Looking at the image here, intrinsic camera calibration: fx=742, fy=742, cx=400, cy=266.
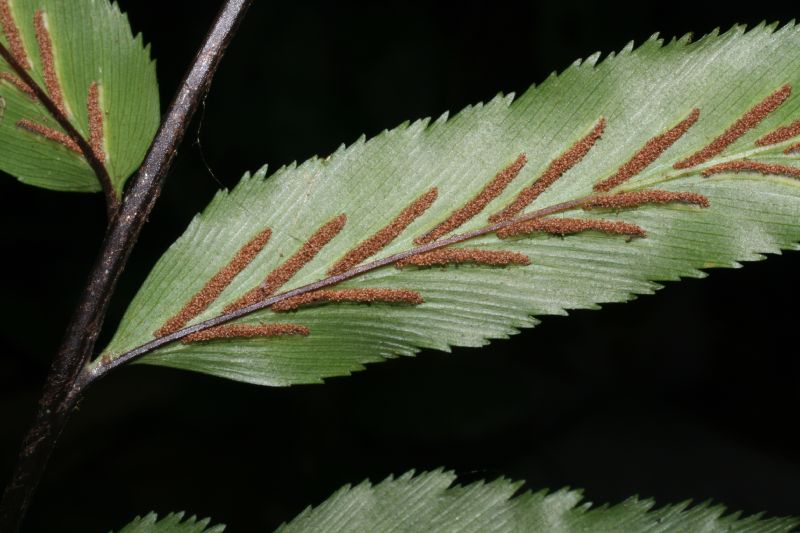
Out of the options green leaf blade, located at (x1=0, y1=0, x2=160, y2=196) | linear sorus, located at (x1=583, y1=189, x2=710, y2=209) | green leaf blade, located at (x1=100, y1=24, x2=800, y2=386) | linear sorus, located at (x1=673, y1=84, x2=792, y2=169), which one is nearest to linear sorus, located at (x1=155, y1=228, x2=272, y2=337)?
green leaf blade, located at (x1=100, y1=24, x2=800, y2=386)

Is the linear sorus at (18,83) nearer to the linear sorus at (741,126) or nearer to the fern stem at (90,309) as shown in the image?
the fern stem at (90,309)

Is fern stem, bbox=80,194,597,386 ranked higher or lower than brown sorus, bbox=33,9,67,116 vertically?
lower

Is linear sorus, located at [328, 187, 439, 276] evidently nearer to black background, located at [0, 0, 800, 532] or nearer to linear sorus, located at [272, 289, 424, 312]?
linear sorus, located at [272, 289, 424, 312]

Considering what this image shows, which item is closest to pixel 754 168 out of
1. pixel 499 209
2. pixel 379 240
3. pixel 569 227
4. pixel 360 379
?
pixel 569 227

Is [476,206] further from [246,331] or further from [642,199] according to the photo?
[246,331]

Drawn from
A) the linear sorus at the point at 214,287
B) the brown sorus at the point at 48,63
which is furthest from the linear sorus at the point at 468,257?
the brown sorus at the point at 48,63

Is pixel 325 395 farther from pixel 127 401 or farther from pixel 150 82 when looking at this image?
pixel 150 82

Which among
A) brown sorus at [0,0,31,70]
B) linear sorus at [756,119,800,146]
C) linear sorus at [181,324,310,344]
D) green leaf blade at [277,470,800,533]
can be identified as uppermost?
brown sorus at [0,0,31,70]
